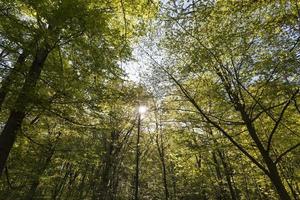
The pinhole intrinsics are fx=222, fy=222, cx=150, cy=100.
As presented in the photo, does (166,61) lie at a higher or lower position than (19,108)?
higher

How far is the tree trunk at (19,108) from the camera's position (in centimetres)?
530

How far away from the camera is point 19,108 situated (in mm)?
5402

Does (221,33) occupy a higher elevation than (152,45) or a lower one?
lower

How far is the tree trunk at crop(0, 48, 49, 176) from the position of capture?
17.4 ft

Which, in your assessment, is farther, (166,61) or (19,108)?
(166,61)

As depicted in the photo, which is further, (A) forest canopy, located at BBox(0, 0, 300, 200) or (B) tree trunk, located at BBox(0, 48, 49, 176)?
(B) tree trunk, located at BBox(0, 48, 49, 176)

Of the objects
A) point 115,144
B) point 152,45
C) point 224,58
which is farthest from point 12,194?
point 224,58

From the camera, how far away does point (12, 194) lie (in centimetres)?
1820

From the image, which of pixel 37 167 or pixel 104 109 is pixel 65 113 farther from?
pixel 37 167

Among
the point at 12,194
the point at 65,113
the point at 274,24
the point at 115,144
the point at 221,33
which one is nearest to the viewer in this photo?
the point at 274,24

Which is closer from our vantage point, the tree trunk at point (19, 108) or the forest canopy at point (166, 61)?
the forest canopy at point (166, 61)

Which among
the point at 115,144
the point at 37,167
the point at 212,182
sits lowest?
the point at 212,182

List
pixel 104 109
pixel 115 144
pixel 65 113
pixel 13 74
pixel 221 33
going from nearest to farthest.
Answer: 1. pixel 221 33
2. pixel 13 74
3. pixel 65 113
4. pixel 104 109
5. pixel 115 144

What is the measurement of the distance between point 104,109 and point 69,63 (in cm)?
213
